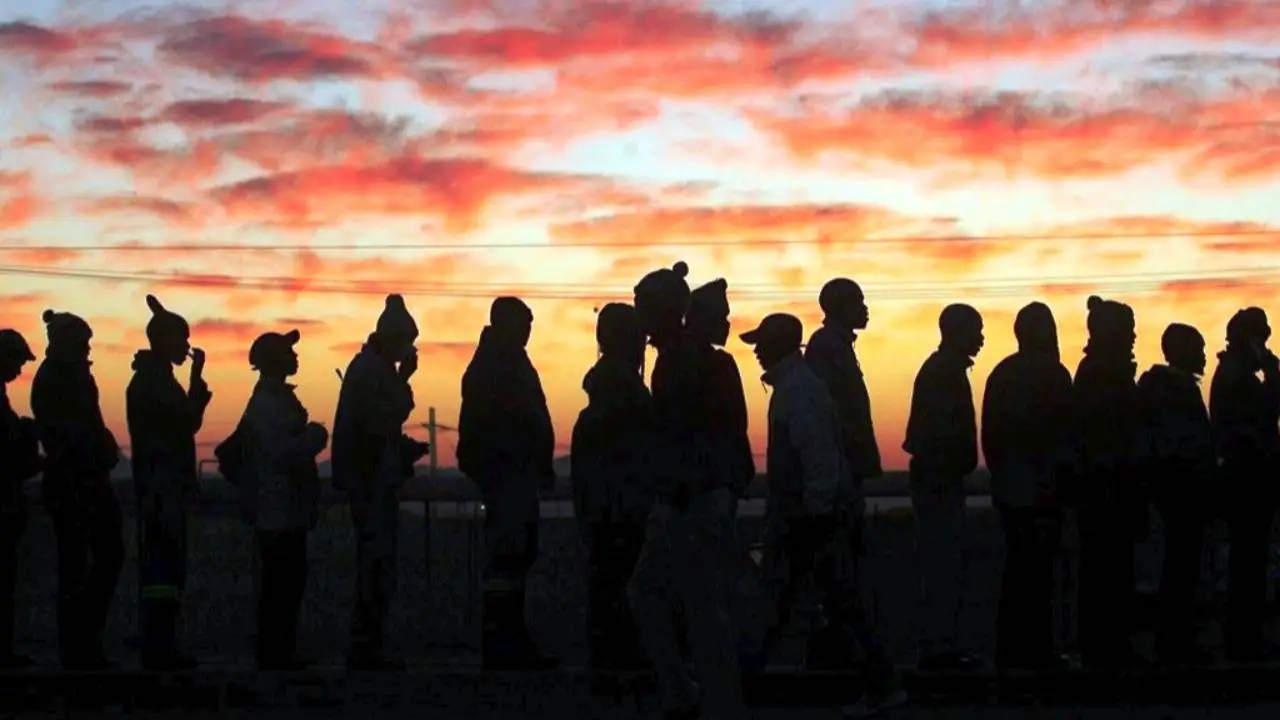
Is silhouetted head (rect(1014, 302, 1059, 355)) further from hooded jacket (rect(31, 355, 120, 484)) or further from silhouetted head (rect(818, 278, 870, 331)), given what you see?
hooded jacket (rect(31, 355, 120, 484))

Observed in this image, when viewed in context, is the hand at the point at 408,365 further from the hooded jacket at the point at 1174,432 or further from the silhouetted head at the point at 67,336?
the hooded jacket at the point at 1174,432

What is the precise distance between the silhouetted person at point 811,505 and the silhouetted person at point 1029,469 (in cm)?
163

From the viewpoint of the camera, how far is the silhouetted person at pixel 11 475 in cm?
1274

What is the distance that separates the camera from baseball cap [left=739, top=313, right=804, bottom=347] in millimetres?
11211

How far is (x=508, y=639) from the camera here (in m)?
12.4

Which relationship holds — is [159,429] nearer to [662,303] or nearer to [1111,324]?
[662,303]

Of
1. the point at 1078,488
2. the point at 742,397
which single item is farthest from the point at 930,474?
the point at 742,397

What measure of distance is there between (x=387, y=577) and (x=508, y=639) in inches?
35.2

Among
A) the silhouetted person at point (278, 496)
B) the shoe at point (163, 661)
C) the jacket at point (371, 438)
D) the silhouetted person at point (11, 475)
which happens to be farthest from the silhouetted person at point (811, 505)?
the silhouetted person at point (11, 475)

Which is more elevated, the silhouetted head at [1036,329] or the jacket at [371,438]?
the silhouetted head at [1036,329]

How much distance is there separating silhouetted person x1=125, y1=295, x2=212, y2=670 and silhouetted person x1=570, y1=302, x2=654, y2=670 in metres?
2.30

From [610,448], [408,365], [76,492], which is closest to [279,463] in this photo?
[408,365]

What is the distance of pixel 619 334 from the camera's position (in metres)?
12.2

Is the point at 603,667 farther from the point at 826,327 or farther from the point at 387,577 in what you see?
the point at 826,327
